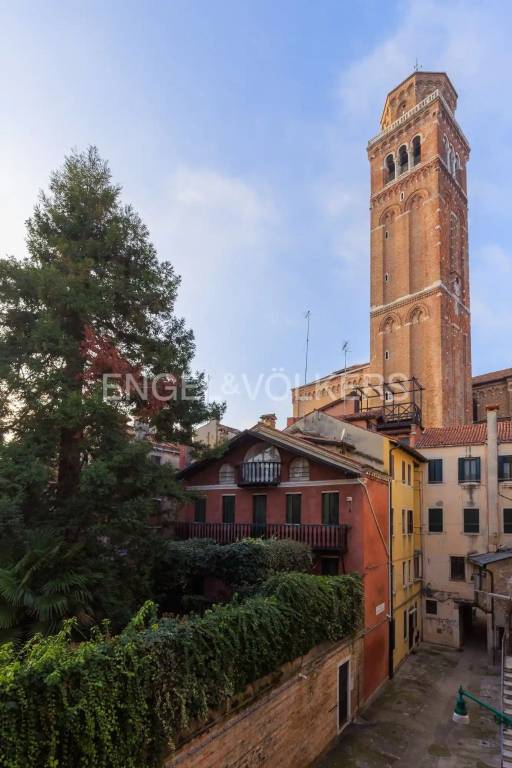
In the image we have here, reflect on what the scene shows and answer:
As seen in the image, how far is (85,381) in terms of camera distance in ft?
41.2

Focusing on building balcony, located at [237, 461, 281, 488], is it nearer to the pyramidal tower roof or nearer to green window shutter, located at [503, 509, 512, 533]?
green window shutter, located at [503, 509, 512, 533]

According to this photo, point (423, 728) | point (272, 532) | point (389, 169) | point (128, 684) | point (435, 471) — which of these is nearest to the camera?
point (128, 684)

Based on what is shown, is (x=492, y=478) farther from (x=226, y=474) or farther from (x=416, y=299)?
(x=416, y=299)

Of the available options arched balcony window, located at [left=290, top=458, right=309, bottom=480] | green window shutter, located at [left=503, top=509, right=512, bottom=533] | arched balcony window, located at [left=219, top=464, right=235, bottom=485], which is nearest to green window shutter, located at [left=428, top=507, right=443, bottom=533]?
green window shutter, located at [left=503, top=509, right=512, bottom=533]

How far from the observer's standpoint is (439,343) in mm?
40094

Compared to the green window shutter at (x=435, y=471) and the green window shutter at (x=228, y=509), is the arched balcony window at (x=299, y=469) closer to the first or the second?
the green window shutter at (x=228, y=509)

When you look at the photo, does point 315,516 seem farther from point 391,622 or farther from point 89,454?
point 89,454

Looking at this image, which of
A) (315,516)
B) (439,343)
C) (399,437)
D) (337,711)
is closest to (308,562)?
(315,516)

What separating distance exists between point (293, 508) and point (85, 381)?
10593mm

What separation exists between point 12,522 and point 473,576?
22.1 meters

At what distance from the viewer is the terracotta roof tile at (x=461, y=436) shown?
26.3 meters

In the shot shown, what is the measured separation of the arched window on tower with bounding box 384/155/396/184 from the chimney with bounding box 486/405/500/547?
3154 centimetres

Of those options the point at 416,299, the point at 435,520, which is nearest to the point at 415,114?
the point at 416,299

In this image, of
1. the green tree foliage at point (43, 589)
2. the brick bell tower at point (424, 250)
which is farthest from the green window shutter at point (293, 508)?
the brick bell tower at point (424, 250)
